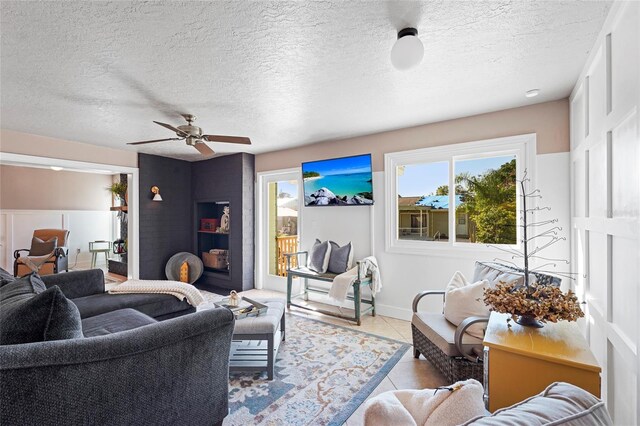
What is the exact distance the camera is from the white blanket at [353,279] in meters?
3.47

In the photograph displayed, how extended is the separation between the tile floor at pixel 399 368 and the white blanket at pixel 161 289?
57.5 inches

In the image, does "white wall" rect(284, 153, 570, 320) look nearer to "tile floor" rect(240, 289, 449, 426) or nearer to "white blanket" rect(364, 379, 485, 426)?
"tile floor" rect(240, 289, 449, 426)

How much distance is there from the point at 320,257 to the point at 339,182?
42.0 inches

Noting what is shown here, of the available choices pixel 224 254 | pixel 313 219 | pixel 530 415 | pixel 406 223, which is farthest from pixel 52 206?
pixel 530 415

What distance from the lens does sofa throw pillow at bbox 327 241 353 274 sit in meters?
3.88

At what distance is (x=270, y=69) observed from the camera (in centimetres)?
222

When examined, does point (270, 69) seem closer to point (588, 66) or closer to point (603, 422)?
point (588, 66)

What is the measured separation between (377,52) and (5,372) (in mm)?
2355

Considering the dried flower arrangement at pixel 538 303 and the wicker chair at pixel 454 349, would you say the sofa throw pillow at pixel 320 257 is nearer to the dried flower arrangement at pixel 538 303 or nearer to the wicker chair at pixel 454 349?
the wicker chair at pixel 454 349

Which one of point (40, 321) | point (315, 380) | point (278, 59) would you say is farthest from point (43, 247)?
point (278, 59)

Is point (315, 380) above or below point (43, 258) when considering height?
below

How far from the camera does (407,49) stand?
5.57ft

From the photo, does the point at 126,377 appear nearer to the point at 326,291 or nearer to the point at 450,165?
the point at 326,291

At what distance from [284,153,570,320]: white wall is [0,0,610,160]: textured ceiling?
78 centimetres
